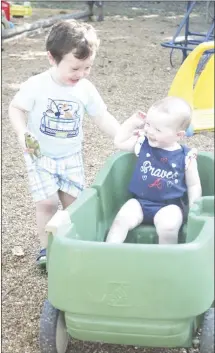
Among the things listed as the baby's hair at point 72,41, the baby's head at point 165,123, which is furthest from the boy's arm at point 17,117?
the baby's head at point 165,123

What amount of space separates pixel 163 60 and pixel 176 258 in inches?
16.2

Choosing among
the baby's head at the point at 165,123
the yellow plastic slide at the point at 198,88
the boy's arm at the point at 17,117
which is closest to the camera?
the yellow plastic slide at the point at 198,88

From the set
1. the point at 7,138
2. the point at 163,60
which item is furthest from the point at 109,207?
the point at 7,138

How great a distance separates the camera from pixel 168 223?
2.86 ft

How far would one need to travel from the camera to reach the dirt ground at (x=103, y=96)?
2.98ft

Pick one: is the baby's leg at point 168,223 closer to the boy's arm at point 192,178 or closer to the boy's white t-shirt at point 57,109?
the boy's arm at point 192,178

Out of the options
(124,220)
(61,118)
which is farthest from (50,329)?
(61,118)

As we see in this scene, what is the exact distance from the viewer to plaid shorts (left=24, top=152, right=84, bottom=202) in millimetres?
981

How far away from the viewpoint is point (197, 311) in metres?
0.75

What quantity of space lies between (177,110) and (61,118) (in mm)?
241

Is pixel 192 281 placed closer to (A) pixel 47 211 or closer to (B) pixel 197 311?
(B) pixel 197 311

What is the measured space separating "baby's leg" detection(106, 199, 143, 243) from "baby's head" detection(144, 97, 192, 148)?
121mm

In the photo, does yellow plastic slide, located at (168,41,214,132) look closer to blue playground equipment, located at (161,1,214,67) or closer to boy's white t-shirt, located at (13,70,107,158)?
blue playground equipment, located at (161,1,214,67)

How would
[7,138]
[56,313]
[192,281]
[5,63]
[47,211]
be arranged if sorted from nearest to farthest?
[192,281]
[56,313]
[47,211]
[5,63]
[7,138]
